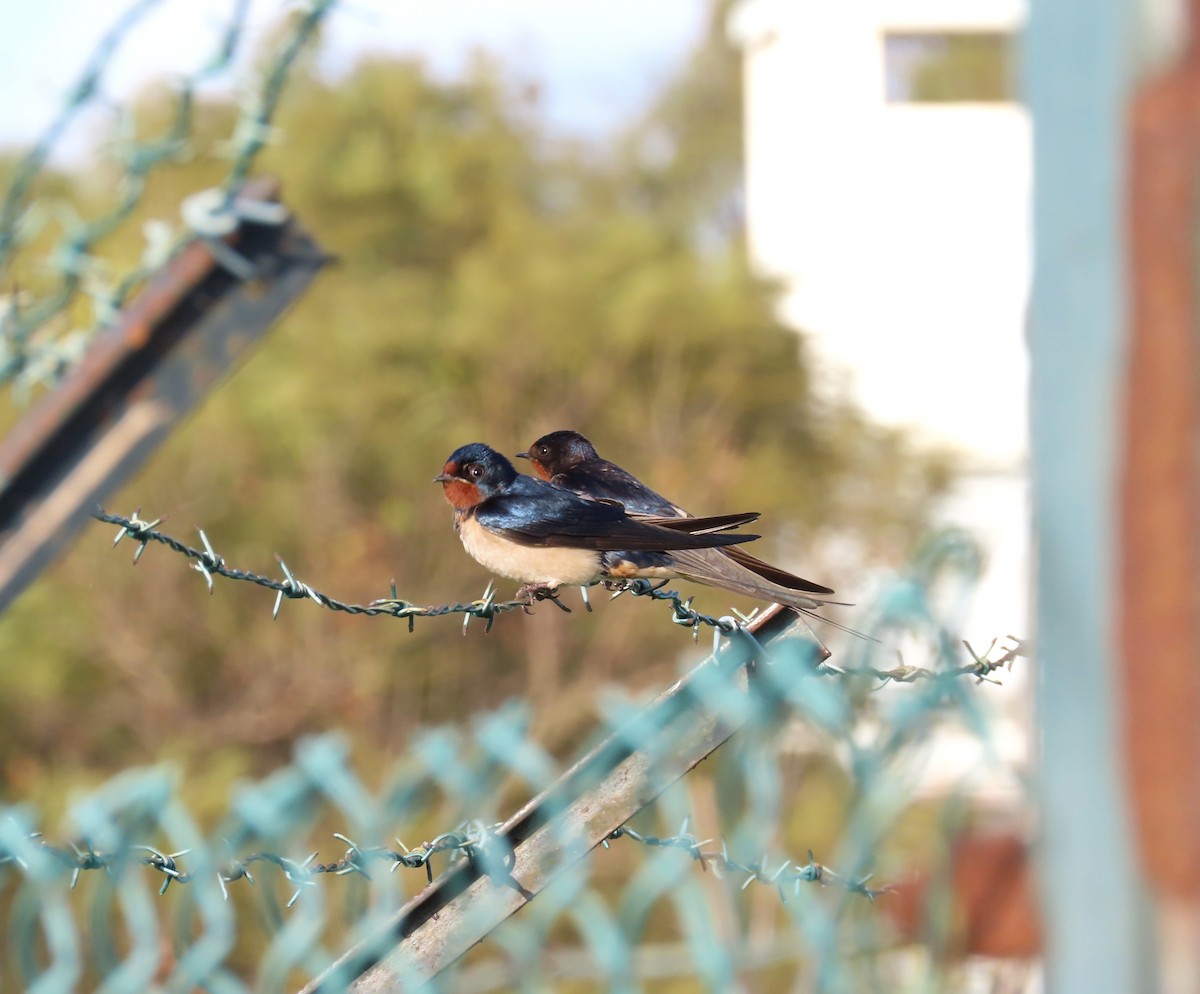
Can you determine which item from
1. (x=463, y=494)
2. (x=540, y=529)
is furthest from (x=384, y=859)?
(x=463, y=494)

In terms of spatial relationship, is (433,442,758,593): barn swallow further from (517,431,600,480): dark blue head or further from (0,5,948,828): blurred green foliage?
(0,5,948,828): blurred green foliage

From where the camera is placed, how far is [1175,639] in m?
0.99

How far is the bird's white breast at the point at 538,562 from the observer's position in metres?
2.74

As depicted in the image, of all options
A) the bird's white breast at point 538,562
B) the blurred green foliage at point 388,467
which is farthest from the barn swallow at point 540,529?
the blurred green foliage at point 388,467

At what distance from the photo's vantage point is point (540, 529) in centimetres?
277

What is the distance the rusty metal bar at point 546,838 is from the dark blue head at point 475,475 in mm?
1261

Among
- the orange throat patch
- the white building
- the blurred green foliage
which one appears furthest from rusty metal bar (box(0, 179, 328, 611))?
the white building

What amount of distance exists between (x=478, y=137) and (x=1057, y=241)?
42.1 ft

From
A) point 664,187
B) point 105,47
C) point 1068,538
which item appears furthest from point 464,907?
point 664,187

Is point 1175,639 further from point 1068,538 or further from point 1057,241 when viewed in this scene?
point 1057,241

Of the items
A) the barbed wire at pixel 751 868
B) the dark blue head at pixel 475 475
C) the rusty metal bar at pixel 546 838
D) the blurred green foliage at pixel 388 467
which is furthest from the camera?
the blurred green foliage at pixel 388 467

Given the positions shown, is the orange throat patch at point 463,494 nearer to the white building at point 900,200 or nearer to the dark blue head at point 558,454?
the dark blue head at point 558,454

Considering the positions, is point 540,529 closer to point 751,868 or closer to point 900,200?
point 751,868

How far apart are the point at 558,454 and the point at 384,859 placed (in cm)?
158
